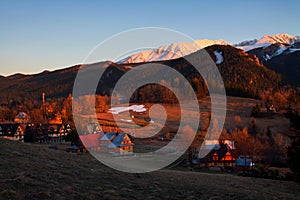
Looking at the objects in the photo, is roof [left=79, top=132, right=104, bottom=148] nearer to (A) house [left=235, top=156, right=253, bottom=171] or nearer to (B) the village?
(B) the village

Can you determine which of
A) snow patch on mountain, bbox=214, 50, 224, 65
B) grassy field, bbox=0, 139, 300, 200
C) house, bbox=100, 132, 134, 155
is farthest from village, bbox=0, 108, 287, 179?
snow patch on mountain, bbox=214, 50, 224, 65

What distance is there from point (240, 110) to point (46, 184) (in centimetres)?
9557

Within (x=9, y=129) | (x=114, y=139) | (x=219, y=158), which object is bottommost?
(x=219, y=158)

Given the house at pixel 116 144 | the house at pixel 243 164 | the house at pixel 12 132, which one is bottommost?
the house at pixel 243 164

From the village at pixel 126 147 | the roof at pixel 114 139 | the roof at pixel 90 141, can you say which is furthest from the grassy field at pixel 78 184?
the roof at pixel 114 139

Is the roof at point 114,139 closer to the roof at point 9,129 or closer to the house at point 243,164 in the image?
the house at point 243,164

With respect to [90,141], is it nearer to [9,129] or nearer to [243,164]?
[9,129]

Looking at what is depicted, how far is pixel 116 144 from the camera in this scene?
51156mm

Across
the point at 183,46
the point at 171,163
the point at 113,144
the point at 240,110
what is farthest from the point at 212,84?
the point at 183,46

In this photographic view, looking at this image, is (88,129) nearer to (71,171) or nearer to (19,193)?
(71,171)

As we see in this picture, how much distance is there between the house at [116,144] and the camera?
50.0 m

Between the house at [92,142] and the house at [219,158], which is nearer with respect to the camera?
the house at [219,158]

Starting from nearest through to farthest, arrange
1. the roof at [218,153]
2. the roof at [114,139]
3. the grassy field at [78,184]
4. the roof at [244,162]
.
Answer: the grassy field at [78,184], the roof at [244,162], the roof at [218,153], the roof at [114,139]

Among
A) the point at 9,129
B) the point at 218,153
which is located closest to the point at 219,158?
the point at 218,153
